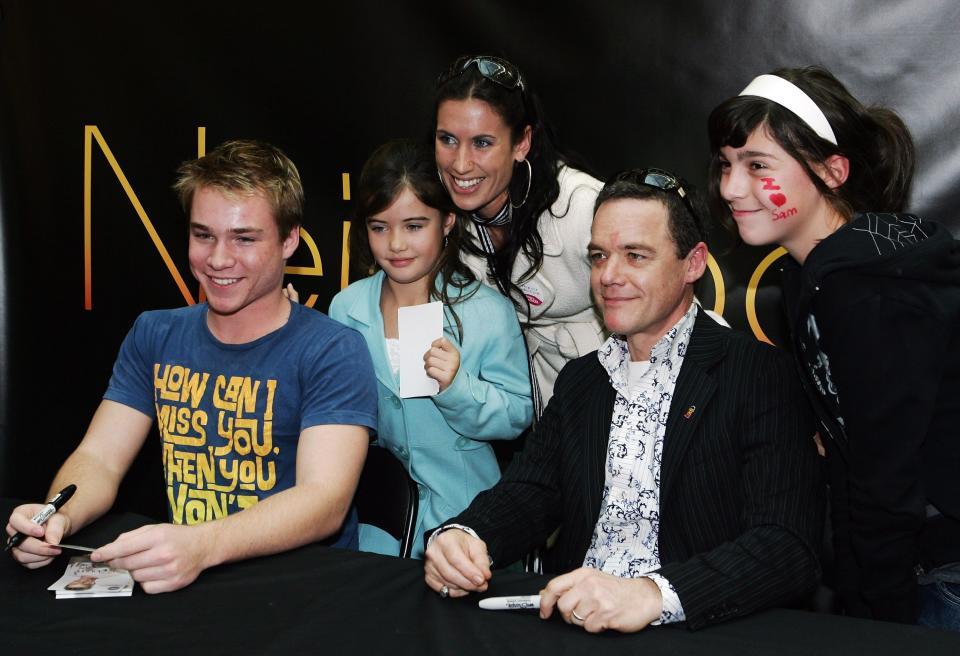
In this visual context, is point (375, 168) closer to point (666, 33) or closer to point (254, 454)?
point (254, 454)

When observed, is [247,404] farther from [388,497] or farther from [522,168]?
[522,168]

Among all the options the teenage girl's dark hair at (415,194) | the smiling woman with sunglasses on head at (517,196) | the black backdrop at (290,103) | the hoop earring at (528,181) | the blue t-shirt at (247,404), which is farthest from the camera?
the black backdrop at (290,103)

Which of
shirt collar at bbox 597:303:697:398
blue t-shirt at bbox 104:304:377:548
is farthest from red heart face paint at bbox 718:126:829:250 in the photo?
blue t-shirt at bbox 104:304:377:548

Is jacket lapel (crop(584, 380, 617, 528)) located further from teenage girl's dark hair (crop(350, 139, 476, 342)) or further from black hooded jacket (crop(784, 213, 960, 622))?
teenage girl's dark hair (crop(350, 139, 476, 342))

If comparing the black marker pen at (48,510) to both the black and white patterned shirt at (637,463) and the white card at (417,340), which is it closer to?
the white card at (417,340)

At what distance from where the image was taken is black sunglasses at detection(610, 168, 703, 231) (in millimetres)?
2080

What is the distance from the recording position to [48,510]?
181 cm

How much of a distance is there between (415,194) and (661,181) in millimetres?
726

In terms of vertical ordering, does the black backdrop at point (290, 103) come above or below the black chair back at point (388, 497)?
above

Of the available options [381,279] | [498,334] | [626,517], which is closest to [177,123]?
[381,279]

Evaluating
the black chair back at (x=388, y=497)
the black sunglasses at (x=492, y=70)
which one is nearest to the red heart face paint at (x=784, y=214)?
the black sunglasses at (x=492, y=70)

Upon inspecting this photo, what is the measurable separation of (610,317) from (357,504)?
87 cm

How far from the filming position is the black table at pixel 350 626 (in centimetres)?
139

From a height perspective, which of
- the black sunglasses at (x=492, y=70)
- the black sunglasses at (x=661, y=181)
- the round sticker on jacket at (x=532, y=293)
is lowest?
the round sticker on jacket at (x=532, y=293)
